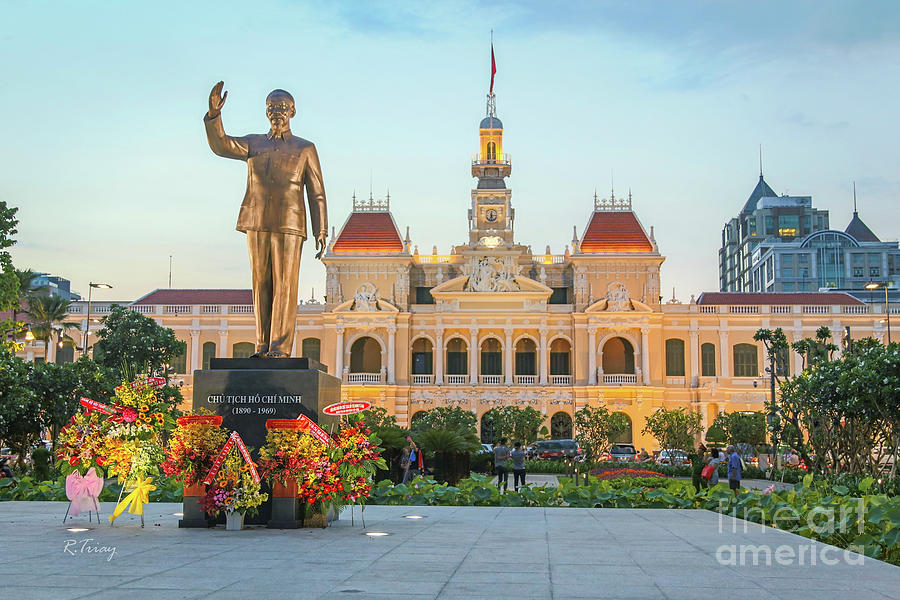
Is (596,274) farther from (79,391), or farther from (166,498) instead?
(166,498)

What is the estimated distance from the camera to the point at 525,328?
192 ft

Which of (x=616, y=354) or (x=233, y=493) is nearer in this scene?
(x=233, y=493)

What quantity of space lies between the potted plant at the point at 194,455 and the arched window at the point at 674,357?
164 feet

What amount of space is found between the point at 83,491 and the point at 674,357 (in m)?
50.4

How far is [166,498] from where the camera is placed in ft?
55.1

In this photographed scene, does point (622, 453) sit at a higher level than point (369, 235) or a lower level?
lower

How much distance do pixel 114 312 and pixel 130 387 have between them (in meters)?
34.9

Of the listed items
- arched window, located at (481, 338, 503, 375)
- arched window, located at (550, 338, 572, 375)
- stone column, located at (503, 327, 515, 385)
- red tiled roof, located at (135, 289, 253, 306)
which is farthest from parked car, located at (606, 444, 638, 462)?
red tiled roof, located at (135, 289, 253, 306)

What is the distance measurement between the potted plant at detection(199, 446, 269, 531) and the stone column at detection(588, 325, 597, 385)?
4698 cm

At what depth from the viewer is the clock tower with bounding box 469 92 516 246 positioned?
2437 inches

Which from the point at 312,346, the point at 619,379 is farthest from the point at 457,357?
the point at 619,379

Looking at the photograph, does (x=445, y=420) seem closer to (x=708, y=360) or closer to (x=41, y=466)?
(x=708, y=360)

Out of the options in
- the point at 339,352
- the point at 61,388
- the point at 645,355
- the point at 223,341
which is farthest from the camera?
the point at 223,341

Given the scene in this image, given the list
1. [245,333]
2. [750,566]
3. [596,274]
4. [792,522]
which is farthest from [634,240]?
[750,566]
